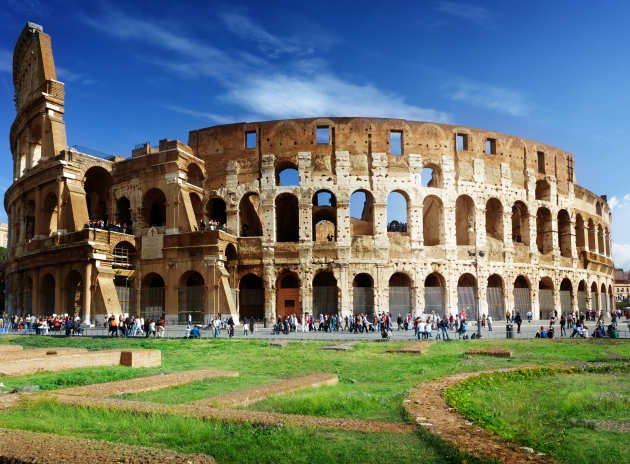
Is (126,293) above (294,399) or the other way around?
above

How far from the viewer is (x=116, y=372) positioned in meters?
11.9

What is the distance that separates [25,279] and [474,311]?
2867 centimetres

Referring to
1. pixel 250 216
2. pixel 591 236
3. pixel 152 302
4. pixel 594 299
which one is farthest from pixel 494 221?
pixel 152 302

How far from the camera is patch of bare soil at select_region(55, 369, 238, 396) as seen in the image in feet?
28.9

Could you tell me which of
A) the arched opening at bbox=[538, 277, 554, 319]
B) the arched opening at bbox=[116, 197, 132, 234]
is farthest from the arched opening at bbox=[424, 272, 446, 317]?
the arched opening at bbox=[116, 197, 132, 234]

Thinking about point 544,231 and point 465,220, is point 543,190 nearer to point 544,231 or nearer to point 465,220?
point 544,231

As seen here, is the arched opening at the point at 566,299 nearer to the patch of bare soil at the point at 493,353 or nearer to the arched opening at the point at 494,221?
the arched opening at the point at 494,221

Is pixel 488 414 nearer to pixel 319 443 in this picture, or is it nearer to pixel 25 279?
pixel 319 443

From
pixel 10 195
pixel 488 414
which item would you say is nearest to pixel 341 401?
pixel 488 414

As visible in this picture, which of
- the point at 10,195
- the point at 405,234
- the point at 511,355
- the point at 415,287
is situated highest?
the point at 10,195

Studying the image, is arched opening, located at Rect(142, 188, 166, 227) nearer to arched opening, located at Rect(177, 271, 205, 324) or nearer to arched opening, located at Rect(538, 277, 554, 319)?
arched opening, located at Rect(177, 271, 205, 324)

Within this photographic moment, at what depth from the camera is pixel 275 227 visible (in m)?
33.0

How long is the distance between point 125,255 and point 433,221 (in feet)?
64.8

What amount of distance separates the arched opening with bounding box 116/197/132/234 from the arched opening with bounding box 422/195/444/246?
→ 19.7m
